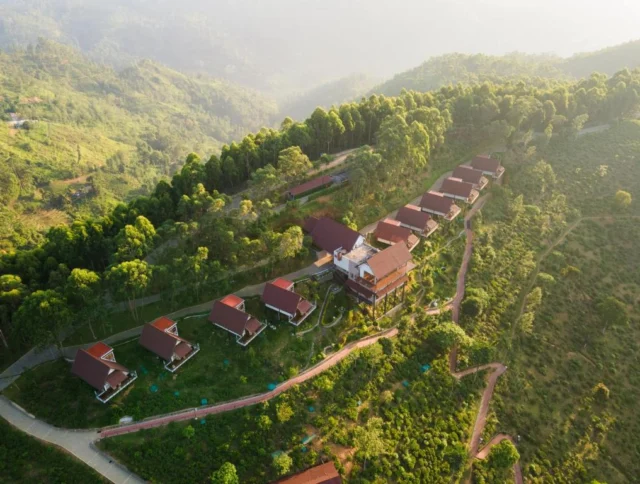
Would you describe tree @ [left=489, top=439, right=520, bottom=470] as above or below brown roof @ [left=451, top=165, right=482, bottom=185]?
below

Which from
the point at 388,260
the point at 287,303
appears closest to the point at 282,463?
the point at 287,303

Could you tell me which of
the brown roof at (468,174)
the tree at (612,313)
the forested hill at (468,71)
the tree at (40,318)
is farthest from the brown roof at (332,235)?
the forested hill at (468,71)

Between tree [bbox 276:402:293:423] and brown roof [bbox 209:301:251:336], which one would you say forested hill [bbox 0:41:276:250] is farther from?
tree [bbox 276:402:293:423]

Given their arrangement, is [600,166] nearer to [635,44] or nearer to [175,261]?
[175,261]

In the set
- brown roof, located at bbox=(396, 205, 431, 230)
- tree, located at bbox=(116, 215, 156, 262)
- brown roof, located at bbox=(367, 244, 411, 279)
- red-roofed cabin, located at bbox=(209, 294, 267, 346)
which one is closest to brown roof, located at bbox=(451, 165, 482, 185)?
brown roof, located at bbox=(396, 205, 431, 230)

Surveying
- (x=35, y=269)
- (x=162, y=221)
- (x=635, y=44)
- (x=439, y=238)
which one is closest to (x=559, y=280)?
(x=439, y=238)

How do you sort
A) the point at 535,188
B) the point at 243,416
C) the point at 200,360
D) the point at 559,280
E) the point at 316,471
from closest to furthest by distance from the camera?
the point at 316,471
the point at 243,416
the point at 200,360
the point at 559,280
the point at 535,188
